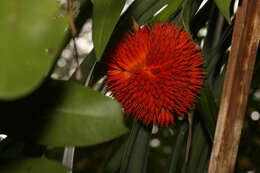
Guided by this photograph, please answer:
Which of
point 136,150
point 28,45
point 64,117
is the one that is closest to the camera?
point 28,45

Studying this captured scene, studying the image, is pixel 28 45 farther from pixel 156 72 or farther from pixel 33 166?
pixel 156 72

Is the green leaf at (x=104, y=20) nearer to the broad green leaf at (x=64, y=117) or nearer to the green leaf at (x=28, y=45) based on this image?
the broad green leaf at (x=64, y=117)

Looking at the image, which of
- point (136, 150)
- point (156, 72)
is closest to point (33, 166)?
point (156, 72)

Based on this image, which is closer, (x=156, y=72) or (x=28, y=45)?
(x=28, y=45)

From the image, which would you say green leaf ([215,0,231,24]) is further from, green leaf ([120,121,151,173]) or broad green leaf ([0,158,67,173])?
green leaf ([120,121,151,173])

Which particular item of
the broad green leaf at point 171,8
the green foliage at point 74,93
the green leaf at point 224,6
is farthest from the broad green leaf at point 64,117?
the broad green leaf at point 171,8

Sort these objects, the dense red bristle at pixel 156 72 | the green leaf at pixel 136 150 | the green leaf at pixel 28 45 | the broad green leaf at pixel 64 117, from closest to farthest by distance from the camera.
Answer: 1. the green leaf at pixel 28 45
2. the broad green leaf at pixel 64 117
3. the dense red bristle at pixel 156 72
4. the green leaf at pixel 136 150
